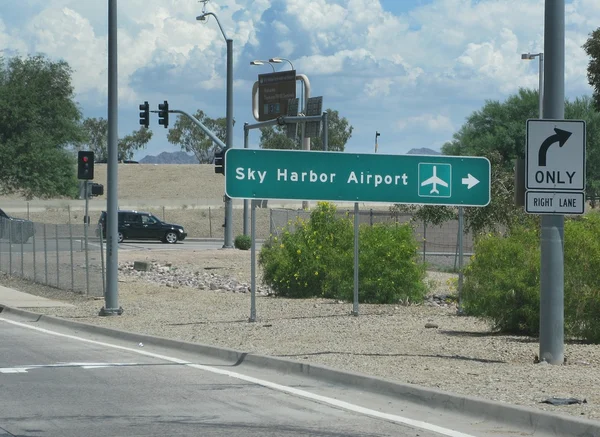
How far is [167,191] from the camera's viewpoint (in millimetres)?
102438

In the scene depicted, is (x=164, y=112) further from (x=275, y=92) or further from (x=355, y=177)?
(x=355, y=177)

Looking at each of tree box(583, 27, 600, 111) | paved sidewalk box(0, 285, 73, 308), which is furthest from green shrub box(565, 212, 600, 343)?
tree box(583, 27, 600, 111)

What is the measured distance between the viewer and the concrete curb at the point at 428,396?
8.85m

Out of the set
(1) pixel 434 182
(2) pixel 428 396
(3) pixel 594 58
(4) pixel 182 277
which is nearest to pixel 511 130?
(3) pixel 594 58

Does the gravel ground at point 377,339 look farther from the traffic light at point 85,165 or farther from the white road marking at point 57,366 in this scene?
the traffic light at point 85,165

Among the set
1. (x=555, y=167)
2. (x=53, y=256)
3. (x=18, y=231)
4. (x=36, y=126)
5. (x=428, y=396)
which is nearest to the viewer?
(x=428, y=396)

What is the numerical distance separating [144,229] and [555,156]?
45270 millimetres

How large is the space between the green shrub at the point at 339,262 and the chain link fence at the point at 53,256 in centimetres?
405

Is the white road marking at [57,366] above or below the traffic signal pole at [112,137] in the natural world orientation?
below

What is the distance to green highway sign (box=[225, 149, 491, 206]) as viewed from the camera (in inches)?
728

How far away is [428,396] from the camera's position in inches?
410

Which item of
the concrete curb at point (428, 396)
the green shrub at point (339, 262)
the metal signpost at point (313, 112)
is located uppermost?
the metal signpost at point (313, 112)

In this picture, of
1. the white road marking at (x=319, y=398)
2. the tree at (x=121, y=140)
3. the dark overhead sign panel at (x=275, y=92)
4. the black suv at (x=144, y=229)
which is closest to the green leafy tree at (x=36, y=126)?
the black suv at (x=144, y=229)

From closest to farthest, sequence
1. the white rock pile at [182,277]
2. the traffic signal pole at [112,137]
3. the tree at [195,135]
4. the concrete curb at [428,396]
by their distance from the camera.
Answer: the concrete curb at [428,396], the traffic signal pole at [112,137], the white rock pile at [182,277], the tree at [195,135]
